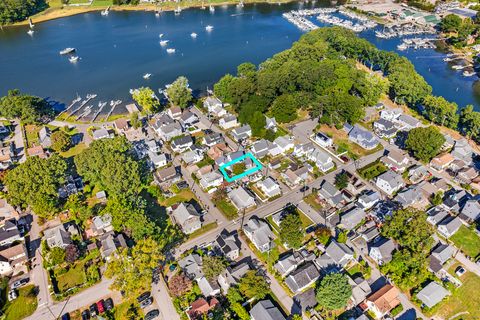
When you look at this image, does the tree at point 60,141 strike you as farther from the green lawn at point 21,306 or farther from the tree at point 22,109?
the green lawn at point 21,306

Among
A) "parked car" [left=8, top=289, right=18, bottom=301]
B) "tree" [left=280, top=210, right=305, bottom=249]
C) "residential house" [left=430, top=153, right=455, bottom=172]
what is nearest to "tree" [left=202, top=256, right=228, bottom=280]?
"tree" [left=280, top=210, right=305, bottom=249]

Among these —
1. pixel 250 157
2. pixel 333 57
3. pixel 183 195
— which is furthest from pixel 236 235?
pixel 333 57

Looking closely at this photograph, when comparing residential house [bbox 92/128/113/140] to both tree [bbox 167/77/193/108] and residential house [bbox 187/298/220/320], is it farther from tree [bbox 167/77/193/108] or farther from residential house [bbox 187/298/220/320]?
residential house [bbox 187/298/220/320]

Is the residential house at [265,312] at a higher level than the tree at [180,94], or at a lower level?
lower

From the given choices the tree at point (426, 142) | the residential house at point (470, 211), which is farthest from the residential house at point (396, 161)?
the residential house at point (470, 211)

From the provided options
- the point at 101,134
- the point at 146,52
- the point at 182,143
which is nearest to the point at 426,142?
the point at 182,143


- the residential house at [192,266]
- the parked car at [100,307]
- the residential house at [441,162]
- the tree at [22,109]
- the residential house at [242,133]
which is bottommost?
the parked car at [100,307]
